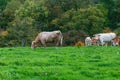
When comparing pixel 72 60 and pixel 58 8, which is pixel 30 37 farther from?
pixel 72 60

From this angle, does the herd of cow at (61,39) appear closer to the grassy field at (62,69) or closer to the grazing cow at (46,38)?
the grazing cow at (46,38)

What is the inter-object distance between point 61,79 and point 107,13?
154ft

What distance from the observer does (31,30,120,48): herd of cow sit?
26031 mm

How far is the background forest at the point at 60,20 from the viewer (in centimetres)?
4869

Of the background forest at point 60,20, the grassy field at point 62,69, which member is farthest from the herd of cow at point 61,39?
the background forest at point 60,20

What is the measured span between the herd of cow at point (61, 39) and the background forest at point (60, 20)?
14106 millimetres

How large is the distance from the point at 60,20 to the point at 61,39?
25.9m

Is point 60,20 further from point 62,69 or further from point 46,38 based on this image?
point 62,69

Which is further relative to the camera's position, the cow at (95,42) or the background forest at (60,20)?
the background forest at (60,20)

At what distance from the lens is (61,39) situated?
26672 millimetres

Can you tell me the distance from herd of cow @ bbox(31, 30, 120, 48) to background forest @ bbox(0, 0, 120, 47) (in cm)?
1411

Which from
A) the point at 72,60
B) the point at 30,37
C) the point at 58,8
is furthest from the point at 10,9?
the point at 72,60

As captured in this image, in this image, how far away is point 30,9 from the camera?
5712 centimetres

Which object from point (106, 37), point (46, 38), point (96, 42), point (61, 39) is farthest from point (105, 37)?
point (46, 38)
